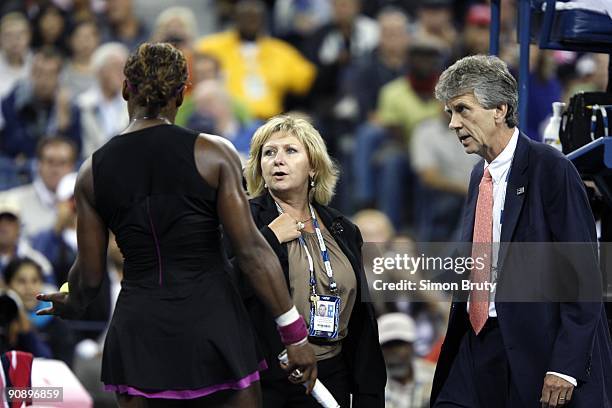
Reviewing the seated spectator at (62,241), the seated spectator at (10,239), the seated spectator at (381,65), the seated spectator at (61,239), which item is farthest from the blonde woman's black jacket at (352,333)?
the seated spectator at (381,65)

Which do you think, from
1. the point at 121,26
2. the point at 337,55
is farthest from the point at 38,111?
the point at 337,55

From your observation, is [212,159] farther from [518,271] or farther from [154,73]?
[518,271]

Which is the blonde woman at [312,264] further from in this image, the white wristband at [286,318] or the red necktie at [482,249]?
the white wristband at [286,318]

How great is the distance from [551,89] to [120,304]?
7.78 metres

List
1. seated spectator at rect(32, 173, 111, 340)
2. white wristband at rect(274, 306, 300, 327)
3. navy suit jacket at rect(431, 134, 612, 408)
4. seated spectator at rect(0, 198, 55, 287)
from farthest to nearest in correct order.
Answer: seated spectator at rect(32, 173, 111, 340)
seated spectator at rect(0, 198, 55, 287)
navy suit jacket at rect(431, 134, 612, 408)
white wristband at rect(274, 306, 300, 327)

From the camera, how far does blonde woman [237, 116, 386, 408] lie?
5.05m

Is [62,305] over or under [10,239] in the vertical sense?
over

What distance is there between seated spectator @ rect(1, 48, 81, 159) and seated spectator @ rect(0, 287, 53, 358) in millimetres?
3798

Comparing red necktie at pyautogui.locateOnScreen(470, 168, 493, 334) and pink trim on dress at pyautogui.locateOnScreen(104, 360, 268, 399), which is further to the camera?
red necktie at pyautogui.locateOnScreen(470, 168, 493, 334)

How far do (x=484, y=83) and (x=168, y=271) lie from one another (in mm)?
1460

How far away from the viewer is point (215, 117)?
10695mm

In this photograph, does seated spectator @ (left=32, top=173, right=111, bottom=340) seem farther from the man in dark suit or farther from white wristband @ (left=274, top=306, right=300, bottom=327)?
white wristband @ (left=274, top=306, right=300, bottom=327)

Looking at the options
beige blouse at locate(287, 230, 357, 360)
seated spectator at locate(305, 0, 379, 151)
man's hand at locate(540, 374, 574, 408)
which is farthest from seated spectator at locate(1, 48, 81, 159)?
man's hand at locate(540, 374, 574, 408)

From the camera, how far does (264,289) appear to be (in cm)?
432
